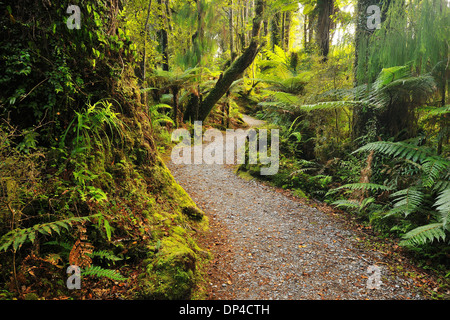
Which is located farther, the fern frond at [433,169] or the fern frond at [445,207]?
the fern frond at [433,169]

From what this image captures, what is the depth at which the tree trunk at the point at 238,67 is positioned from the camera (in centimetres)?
814

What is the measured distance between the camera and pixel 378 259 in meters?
3.32

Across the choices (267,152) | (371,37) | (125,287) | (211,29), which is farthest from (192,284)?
(211,29)

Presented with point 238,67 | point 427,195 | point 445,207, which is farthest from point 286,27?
point 445,207

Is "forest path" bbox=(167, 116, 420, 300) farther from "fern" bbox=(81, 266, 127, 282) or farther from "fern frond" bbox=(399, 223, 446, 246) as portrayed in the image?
"fern" bbox=(81, 266, 127, 282)

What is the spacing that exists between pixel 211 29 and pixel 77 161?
1201 centimetres

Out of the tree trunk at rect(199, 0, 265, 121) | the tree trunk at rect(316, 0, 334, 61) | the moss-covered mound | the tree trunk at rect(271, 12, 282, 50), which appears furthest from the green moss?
the tree trunk at rect(271, 12, 282, 50)

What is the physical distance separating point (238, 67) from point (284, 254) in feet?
24.5

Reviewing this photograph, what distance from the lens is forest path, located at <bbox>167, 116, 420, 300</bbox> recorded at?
108 inches

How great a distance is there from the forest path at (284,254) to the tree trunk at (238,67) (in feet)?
18.1

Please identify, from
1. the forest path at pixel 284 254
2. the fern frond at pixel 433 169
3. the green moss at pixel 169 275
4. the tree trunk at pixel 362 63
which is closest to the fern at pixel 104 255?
the green moss at pixel 169 275

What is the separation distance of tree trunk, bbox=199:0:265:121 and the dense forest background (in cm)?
301

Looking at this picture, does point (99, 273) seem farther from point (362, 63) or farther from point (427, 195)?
point (362, 63)

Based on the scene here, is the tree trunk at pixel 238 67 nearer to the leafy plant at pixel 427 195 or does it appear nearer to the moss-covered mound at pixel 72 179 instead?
the moss-covered mound at pixel 72 179
